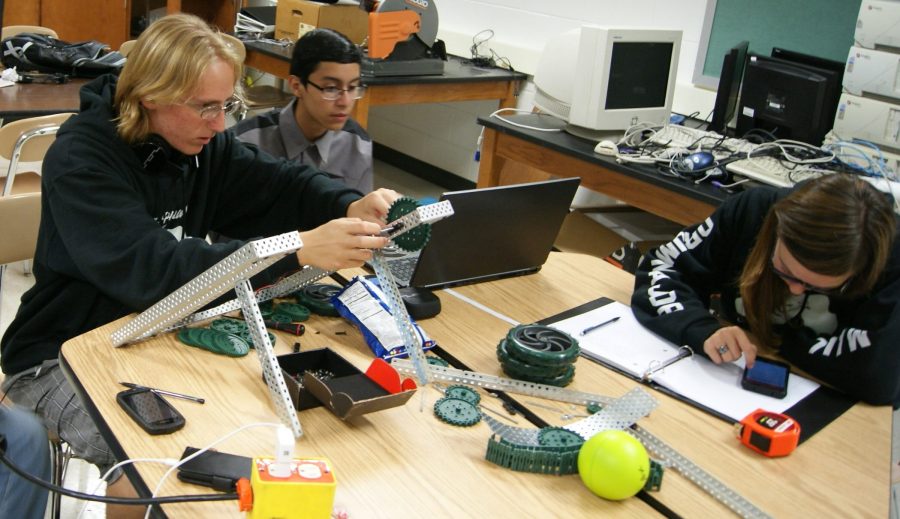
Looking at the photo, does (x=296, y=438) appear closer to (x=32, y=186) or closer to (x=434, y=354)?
(x=434, y=354)

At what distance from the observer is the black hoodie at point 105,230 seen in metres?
1.44

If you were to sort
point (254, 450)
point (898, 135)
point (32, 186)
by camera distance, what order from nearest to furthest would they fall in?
point (254, 450)
point (898, 135)
point (32, 186)

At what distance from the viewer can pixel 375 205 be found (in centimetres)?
173

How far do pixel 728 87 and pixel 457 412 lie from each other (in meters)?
2.38

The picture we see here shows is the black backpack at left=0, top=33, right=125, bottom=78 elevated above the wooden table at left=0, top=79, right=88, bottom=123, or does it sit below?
above

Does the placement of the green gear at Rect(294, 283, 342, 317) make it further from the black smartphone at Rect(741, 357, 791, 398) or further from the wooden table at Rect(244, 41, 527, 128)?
the wooden table at Rect(244, 41, 527, 128)

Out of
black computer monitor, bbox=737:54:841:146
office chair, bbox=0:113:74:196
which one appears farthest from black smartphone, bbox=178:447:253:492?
black computer monitor, bbox=737:54:841:146

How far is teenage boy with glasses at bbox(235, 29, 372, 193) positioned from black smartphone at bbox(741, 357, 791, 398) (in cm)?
Answer: 123

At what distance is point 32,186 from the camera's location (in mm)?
2922

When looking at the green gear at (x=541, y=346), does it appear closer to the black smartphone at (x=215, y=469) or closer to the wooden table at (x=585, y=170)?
the black smartphone at (x=215, y=469)

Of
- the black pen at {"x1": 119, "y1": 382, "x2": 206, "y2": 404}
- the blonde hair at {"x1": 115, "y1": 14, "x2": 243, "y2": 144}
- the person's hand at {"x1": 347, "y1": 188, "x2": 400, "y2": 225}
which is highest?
the blonde hair at {"x1": 115, "y1": 14, "x2": 243, "y2": 144}

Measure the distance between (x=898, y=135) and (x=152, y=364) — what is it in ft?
7.87

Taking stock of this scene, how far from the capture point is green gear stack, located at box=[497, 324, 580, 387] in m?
1.44

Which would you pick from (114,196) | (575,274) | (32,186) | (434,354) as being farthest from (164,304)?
(32,186)
